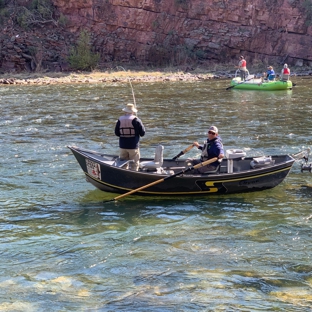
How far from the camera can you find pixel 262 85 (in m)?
28.1

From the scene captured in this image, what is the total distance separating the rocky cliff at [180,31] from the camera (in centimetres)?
4406

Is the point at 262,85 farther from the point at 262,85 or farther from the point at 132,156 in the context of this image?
the point at 132,156

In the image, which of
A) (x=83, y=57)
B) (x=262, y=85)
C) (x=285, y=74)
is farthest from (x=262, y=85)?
(x=83, y=57)

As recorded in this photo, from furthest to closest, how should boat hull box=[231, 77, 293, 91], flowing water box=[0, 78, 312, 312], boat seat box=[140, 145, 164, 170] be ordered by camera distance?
boat hull box=[231, 77, 293, 91] → boat seat box=[140, 145, 164, 170] → flowing water box=[0, 78, 312, 312]

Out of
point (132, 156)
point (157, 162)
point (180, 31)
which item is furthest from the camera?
point (180, 31)

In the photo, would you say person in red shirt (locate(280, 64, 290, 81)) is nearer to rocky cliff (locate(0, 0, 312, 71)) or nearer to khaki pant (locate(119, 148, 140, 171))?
rocky cliff (locate(0, 0, 312, 71))

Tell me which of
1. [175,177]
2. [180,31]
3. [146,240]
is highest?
[180,31]

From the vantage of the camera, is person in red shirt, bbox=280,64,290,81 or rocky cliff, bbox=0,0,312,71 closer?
person in red shirt, bbox=280,64,290,81

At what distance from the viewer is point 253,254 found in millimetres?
7223

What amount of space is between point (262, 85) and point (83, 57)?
699 inches

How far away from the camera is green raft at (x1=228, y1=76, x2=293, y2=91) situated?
91.5 ft

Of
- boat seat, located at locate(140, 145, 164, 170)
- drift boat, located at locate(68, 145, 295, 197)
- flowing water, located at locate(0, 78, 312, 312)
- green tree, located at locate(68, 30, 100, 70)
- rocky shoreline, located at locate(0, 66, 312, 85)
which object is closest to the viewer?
flowing water, located at locate(0, 78, 312, 312)

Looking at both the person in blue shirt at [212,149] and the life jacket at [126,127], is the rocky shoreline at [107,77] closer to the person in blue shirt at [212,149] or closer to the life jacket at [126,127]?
the life jacket at [126,127]

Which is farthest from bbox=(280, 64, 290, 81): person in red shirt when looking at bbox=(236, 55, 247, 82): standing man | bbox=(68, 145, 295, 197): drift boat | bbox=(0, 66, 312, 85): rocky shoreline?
bbox=(68, 145, 295, 197): drift boat
